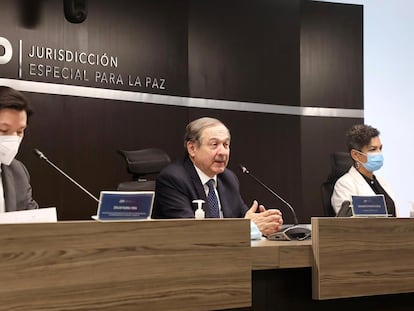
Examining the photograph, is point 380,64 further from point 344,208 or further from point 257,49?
point 344,208

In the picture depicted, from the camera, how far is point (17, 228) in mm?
1523

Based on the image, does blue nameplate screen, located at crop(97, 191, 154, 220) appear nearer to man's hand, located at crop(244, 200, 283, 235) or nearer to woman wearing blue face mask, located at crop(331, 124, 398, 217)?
man's hand, located at crop(244, 200, 283, 235)

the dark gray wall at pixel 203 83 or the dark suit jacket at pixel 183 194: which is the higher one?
the dark gray wall at pixel 203 83

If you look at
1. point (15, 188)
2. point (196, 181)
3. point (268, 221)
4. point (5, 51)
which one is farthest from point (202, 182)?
point (5, 51)

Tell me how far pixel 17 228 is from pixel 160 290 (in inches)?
17.1

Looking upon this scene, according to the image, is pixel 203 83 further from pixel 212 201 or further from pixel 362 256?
pixel 362 256

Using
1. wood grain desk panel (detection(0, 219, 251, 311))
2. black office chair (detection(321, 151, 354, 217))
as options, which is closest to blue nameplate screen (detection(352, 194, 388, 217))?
wood grain desk panel (detection(0, 219, 251, 311))

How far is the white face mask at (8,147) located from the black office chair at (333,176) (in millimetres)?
1905

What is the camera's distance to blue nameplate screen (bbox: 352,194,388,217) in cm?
233

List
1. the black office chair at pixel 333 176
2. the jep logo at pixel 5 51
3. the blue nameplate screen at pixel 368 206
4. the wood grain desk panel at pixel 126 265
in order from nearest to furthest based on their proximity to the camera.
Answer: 1. the wood grain desk panel at pixel 126 265
2. the blue nameplate screen at pixel 368 206
3. the black office chair at pixel 333 176
4. the jep logo at pixel 5 51

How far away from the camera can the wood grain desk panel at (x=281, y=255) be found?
200 cm

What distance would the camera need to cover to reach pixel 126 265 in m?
1.69

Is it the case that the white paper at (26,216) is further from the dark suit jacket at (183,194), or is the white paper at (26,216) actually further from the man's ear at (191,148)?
the man's ear at (191,148)

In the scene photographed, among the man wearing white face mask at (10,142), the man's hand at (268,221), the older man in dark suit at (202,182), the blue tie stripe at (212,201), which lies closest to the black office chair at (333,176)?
the older man in dark suit at (202,182)
